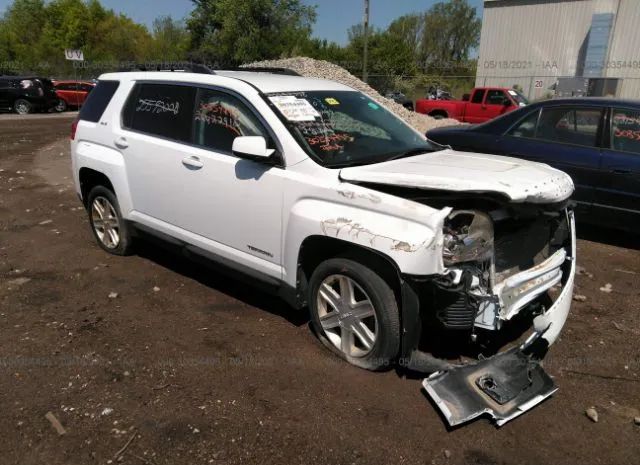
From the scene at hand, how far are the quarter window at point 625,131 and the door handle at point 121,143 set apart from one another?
495 cm

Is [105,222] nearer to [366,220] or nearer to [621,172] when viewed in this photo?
[366,220]

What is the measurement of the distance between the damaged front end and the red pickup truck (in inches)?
573

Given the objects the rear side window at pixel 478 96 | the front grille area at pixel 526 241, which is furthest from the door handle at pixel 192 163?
the rear side window at pixel 478 96

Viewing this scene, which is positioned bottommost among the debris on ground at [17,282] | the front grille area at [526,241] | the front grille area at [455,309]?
the debris on ground at [17,282]

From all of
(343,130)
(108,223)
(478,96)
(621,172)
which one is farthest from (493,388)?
(478,96)

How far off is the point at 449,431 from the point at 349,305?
94 cm

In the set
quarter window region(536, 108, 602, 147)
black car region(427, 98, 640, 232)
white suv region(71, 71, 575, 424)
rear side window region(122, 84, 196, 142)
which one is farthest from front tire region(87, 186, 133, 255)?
quarter window region(536, 108, 602, 147)

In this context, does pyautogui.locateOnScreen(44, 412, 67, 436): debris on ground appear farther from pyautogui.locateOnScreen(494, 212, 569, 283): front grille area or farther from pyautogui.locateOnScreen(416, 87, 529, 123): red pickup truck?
pyautogui.locateOnScreen(416, 87, 529, 123): red pickup truck

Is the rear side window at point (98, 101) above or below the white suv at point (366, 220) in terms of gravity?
above

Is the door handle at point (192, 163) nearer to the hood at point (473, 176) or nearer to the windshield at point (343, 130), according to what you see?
the windshield at point (343, 130)

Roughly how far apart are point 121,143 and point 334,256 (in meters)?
2.53

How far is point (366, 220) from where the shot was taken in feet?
10.1

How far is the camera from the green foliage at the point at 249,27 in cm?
3700

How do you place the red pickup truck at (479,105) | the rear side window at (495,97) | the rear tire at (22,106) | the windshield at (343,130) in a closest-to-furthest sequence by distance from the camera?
the windshield at (343,130) < the red pickup truck at (479,105) < the rear side window at (495,97) < the rear tire at (22,106)
